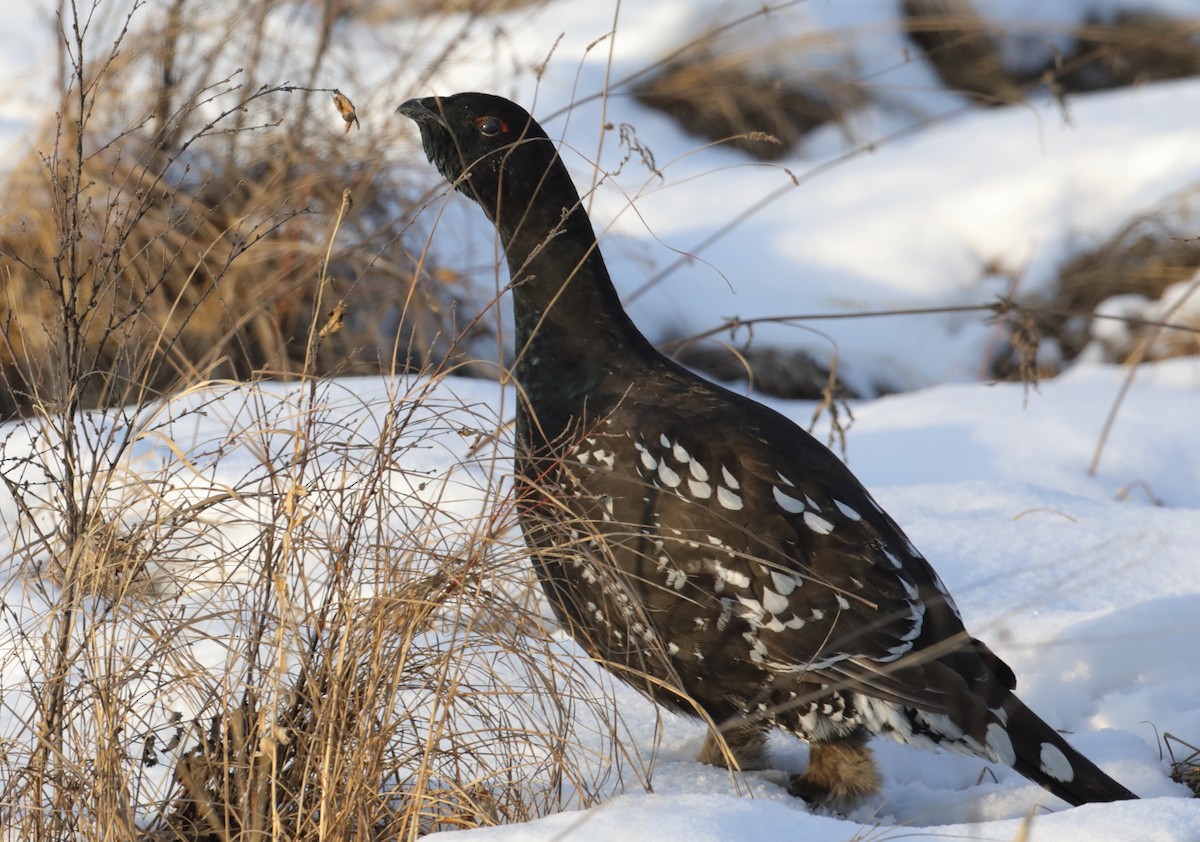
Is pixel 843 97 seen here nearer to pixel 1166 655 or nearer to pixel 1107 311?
pixel 1107 311

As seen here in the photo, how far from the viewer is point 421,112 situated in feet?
9.28

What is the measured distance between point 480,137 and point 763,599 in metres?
1.14

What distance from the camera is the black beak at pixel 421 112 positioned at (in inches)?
111

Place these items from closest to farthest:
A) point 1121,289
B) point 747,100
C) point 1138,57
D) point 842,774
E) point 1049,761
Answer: point 1049,761 → point 842,774 → point 1121,289 → point 747,100 → point 1138,57

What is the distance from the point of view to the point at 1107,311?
250 inches

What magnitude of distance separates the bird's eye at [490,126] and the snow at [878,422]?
0.23m

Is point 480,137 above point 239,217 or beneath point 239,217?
beneath

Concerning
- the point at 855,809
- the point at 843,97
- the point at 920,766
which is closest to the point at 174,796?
the point at 855,809

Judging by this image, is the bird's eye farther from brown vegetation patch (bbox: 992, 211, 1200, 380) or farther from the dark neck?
brown vegetation patch (bbox: 992, 211, 1200, 380)

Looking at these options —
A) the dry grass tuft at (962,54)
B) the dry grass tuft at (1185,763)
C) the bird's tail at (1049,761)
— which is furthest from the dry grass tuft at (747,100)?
the bird's tail at (1049,761)

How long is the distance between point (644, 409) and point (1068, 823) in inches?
44.0

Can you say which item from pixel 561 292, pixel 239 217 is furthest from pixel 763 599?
pixel 239 217

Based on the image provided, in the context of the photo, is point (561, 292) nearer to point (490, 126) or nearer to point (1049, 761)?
point (490, 126)

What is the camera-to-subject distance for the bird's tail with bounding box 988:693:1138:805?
2418 mm
